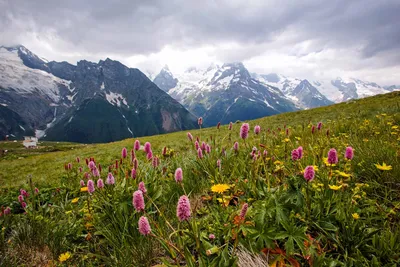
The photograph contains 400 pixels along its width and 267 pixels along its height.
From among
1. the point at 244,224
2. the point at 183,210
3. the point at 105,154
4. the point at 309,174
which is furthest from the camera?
the point at 105,154

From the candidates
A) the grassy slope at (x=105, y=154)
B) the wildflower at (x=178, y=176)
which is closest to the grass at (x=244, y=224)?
the wildflower at (x=178, y=176)

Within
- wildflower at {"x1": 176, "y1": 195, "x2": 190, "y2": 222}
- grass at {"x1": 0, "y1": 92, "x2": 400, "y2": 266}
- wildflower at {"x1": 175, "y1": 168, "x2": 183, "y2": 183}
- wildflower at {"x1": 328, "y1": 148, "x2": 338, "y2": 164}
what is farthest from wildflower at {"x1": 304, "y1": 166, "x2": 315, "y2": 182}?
wildflower at {"x1": 175, "y1": 168, "x2": 183, "y2": 183}

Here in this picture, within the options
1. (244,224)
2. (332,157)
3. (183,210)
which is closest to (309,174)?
(332,157)

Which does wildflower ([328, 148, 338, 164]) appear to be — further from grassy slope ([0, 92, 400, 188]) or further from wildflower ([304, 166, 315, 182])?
grassy slope ([0, 92, 400, 188])

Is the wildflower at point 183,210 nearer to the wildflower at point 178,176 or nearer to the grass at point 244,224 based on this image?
the grass at point 244,224

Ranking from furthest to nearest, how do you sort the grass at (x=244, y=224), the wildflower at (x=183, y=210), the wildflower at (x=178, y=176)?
the wildflower at (x=178, y=176) < the grass at (x=244, y=224) < the wildflower at (x=183, y=210)

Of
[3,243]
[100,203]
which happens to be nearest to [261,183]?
[100,203]

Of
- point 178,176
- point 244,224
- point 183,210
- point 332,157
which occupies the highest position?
point 332,157

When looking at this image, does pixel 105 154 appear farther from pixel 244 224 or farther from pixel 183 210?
pixel 183 210

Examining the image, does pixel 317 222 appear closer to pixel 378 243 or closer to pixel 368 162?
pixel 378 243

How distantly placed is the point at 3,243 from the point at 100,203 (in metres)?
1.63

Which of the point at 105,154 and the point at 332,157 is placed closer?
the point at 332,157

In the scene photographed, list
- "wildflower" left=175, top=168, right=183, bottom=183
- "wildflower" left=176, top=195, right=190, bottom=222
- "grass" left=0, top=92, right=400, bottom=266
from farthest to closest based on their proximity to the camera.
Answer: "wildflower" left=175, top=168, right=183, bottom=183
"grass" left=0, top=92, right=400, bottom=266
"wildflower" left=176, top=195, right=190, bottom=222

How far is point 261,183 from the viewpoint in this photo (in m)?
3.42
